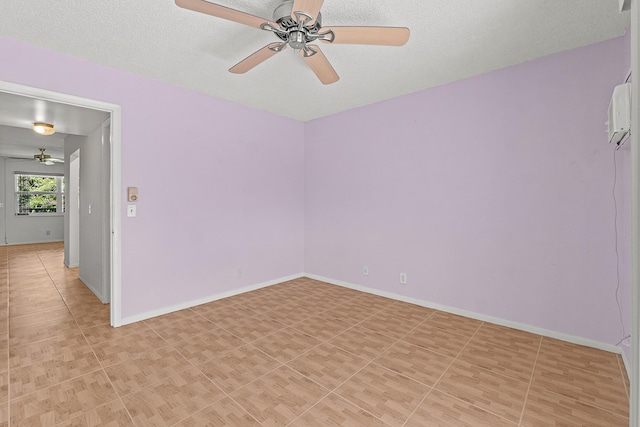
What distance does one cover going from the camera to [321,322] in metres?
3.04

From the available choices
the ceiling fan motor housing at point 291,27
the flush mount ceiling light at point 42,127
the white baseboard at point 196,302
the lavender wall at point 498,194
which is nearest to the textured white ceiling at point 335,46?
the ceiling fan motor housing at point 291,27

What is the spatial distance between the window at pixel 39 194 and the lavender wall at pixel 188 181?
26.7 ft

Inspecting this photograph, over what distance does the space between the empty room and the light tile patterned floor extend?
0.02 m

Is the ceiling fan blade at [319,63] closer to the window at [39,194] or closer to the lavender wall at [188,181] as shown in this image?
the lavender wall at [188,181]

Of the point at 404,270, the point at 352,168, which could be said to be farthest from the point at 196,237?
the point at 404,270

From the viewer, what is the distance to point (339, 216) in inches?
173

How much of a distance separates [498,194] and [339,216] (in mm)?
2105

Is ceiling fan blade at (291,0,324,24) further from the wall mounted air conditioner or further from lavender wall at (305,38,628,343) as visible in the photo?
lavender wall at (305,38,628,343)

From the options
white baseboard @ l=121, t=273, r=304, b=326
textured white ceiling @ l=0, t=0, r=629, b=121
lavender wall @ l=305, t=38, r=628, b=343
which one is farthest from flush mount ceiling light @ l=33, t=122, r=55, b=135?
lavender wall @ l=305, t=38, r=628, b=343

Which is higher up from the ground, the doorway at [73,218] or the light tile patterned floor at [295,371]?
the doorway at [73,218]

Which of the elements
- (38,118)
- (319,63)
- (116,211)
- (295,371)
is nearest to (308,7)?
(319,63)

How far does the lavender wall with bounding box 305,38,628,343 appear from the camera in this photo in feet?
8.20

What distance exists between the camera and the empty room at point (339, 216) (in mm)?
1886

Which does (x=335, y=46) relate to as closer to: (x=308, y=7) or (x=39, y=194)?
(x=308, y=7)
